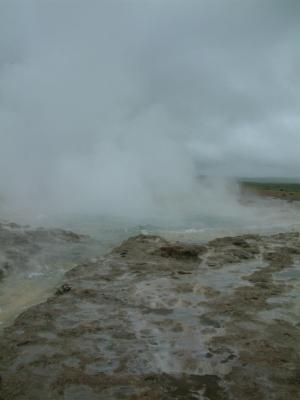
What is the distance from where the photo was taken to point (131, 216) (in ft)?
95.0

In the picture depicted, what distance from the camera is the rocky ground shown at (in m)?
6.22

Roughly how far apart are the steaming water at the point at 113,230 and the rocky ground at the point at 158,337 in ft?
2.78

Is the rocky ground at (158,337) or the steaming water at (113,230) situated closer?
the rocky ground at (158,337)

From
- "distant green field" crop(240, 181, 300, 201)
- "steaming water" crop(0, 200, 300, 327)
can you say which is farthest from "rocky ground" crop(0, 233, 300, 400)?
"distant green field" crop(240, 181, 300, 201)

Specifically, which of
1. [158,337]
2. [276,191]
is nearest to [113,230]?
[158,337]

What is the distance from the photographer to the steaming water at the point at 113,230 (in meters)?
11.4

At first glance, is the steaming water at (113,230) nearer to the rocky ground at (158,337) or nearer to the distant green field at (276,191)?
the rocky ground at (158,337)

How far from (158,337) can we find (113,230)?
15.1 metres

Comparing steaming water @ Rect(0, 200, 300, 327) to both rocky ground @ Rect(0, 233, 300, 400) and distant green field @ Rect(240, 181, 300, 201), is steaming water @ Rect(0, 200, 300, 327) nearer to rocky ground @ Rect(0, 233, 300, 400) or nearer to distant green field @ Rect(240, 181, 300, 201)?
rocky ground @ Rect(0, 233, 300, 400)

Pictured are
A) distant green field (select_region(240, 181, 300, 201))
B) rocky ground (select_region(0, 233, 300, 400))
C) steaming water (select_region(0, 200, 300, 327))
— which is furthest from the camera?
distant green field (select_region(240, 181, 300, 201))

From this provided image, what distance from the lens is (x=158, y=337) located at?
8.11m

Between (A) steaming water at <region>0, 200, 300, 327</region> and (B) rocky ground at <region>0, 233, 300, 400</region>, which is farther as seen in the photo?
(A) steaming water at <region>0, 200, 300, 327</region>

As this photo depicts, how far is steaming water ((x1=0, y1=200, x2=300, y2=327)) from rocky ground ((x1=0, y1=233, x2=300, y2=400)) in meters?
0.85

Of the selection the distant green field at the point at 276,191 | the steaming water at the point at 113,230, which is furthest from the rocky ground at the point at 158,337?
the distant green field at the point at 276,191
